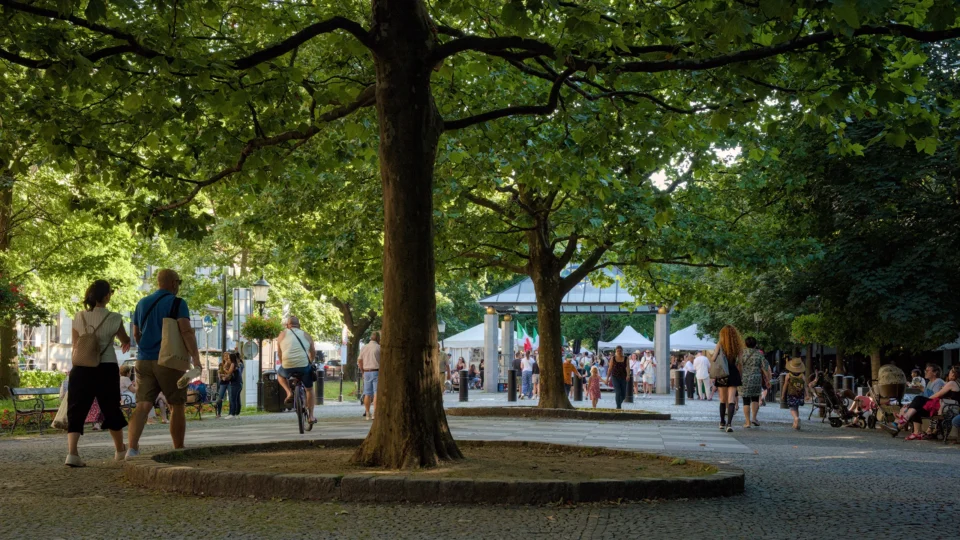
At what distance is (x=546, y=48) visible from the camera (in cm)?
1003

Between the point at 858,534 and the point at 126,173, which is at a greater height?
the point at 126,173

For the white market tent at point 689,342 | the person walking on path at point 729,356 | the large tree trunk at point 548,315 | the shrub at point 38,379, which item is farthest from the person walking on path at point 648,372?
the person walking on path at point 729,356

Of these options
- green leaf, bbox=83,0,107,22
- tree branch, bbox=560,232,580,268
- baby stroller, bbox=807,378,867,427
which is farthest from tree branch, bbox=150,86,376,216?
baby stroller, bbox=807,378,867,427

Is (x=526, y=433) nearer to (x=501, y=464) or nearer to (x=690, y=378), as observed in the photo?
(x=501, y=464)

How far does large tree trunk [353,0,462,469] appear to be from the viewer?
30.2 feet

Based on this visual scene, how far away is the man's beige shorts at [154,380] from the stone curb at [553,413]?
13.6 meters

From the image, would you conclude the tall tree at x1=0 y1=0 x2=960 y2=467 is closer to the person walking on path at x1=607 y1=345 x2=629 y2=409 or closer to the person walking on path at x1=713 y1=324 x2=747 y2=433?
the person walking on path at x1=713 y1=324 x2=747 y2=433

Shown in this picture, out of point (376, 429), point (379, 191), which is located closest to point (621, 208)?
→ point (379, 191)

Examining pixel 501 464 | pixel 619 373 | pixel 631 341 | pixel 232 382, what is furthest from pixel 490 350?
pixel 501 464

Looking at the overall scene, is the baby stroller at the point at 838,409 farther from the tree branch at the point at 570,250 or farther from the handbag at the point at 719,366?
the tree branch at the point at 570,250

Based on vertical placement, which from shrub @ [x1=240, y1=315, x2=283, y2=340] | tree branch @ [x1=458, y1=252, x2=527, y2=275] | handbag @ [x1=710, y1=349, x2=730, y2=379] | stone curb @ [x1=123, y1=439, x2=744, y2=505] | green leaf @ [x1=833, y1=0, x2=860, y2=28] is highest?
tree branch @ [x1=458, y1=252, x2=527, y2=275]

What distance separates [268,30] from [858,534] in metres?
9.79

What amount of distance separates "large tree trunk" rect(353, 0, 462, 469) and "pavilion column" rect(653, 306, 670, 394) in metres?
36.8

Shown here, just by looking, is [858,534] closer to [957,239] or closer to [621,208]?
[621,208]
